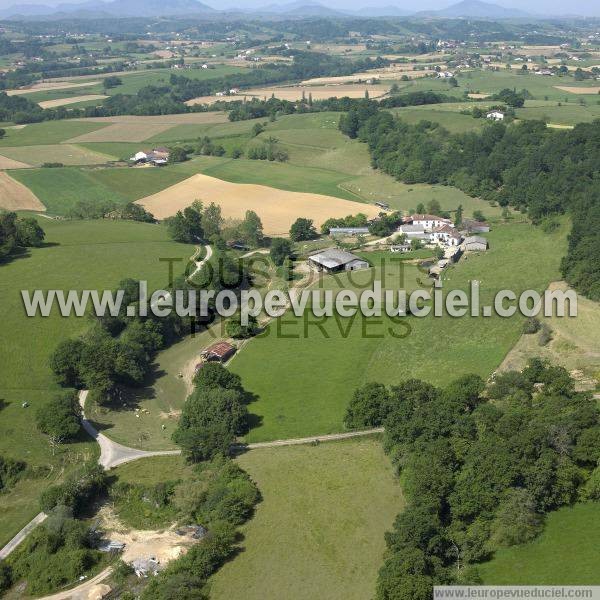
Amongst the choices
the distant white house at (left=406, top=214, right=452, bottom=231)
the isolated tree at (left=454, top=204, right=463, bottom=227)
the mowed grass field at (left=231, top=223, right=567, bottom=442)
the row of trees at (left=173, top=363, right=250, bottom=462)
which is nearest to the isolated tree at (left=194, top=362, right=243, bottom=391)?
the row of trees at (left=173, top=363, right=250, bottom=462)

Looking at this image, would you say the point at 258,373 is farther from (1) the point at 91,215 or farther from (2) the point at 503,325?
(1) the point at 91,215

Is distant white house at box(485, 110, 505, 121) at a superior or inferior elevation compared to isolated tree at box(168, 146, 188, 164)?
superior

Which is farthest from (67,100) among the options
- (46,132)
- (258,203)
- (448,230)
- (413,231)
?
(448,230)

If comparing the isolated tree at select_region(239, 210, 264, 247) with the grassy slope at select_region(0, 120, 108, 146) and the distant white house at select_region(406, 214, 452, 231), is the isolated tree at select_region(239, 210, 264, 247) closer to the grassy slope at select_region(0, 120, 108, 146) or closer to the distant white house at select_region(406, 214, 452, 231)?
the distant white house at select_region(406, 214, 452, 231)

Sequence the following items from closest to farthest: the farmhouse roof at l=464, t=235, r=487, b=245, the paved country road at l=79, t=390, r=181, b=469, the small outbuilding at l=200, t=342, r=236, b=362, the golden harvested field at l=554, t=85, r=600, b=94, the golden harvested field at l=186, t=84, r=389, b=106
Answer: the paved country road at l=79, t=390, r=181, b=469, the small outbuilding at l=200, t=342, r=236, b=362, the farmhouse roof at l=464, t=235, r=487, b=245, the golden harvested field at l=554, t=85, r=600, b=94, the golden harvested field at l=186, t=84, r=389, b=106

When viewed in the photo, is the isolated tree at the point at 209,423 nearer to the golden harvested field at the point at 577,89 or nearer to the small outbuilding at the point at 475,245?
the small outbuilding at the point at 475,245

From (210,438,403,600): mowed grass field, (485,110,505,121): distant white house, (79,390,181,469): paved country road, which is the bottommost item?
(79,390,181,469): paved country road

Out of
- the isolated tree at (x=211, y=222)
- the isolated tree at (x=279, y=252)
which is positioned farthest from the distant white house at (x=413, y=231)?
the isolated tree at (x=211, y=222)
